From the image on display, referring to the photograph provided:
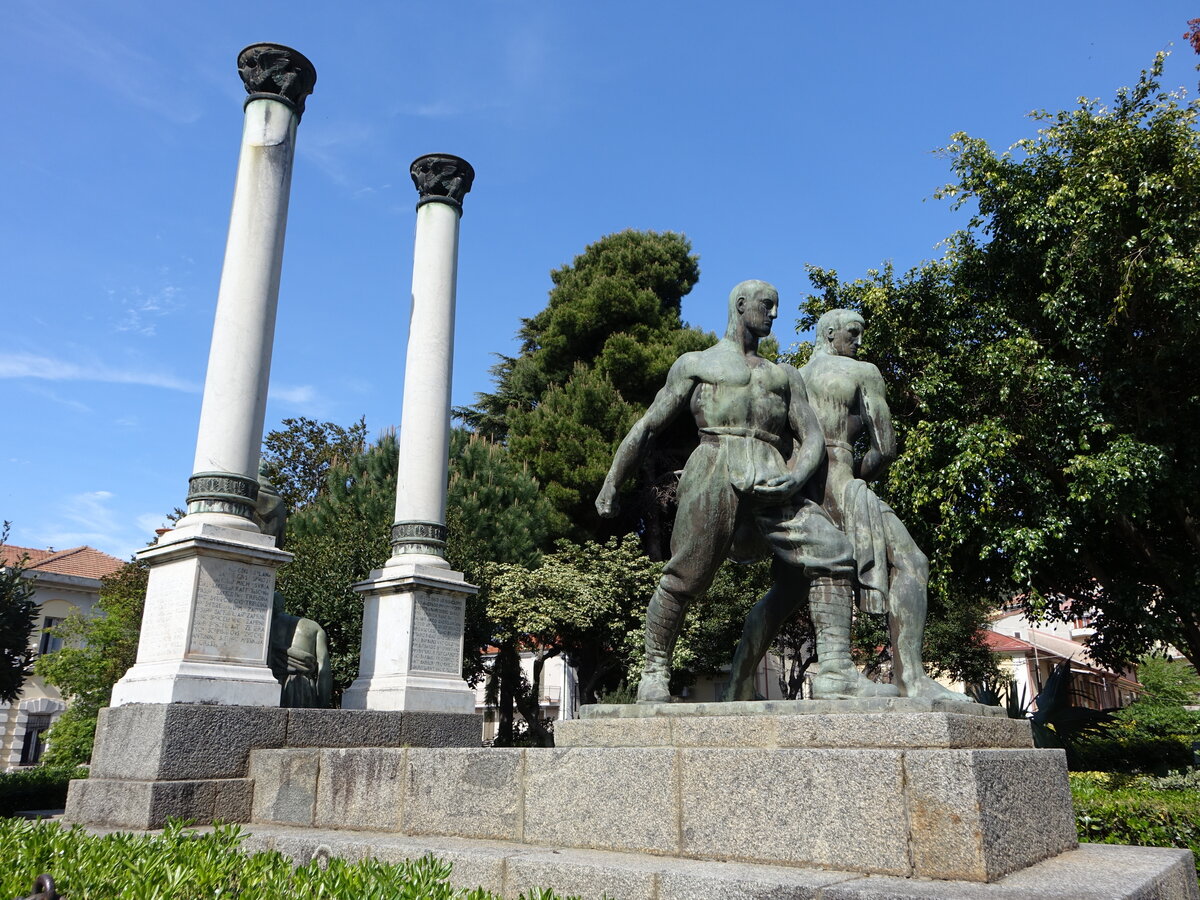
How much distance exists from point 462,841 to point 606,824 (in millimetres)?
933

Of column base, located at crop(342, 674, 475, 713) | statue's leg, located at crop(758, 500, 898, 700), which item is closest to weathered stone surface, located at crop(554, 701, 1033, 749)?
statue's leg, located at crop(758, 500, 898, 700)

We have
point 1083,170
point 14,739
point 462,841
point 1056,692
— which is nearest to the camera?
point 462,841

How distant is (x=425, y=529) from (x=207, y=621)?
3.71 meters

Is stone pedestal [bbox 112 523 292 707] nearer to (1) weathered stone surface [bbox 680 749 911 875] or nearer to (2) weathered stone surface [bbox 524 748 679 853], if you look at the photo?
(2) weathered stone surface [bbox 524 748 679 853]

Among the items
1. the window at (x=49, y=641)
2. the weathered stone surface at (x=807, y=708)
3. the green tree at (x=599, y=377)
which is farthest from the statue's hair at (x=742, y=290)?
the window at (x=49, y=641)

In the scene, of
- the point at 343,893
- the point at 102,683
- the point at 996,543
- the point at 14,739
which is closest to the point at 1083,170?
the point at 996,543

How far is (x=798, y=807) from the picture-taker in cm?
388

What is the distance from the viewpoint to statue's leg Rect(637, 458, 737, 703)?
5.12m

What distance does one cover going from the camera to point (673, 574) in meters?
5.30

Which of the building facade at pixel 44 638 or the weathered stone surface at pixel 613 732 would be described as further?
the building facade at pixel 44 638

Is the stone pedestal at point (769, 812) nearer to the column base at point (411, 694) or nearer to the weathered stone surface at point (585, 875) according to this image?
the weathered stone surface at point (585, 875)

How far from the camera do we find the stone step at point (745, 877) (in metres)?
3.27

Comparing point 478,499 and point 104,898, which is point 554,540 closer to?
point 478,499

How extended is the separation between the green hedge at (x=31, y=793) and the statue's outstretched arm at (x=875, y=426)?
10.8m
